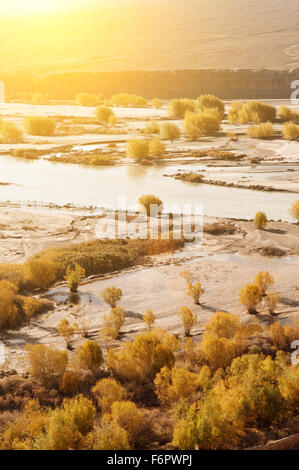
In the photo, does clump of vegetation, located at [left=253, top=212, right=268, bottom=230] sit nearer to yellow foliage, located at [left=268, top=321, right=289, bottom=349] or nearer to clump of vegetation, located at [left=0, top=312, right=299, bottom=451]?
clump of vegetation, located at [left=0, top=312, right=299, bottom=451]

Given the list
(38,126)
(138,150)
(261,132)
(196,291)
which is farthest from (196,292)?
(38,126)

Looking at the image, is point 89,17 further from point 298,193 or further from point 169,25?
point 298,193

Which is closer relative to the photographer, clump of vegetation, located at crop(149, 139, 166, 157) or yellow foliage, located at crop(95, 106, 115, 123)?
clump of vegetation, located at crop(149, 139, 166, 157)

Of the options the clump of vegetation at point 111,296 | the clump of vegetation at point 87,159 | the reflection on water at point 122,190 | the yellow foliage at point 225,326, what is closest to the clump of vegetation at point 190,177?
the reflection on water at point 122,190

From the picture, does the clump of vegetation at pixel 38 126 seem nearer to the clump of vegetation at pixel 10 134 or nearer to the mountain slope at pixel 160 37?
the clump of vegetation at pixel 10 134

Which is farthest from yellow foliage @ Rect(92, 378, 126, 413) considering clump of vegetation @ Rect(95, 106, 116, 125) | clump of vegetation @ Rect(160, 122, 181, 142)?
clump of vegetation @ Rect(95, 106, 116, 125)

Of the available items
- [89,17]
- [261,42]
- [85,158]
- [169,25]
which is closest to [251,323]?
[85,158]

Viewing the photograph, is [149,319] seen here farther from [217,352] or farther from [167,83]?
[167,83]
